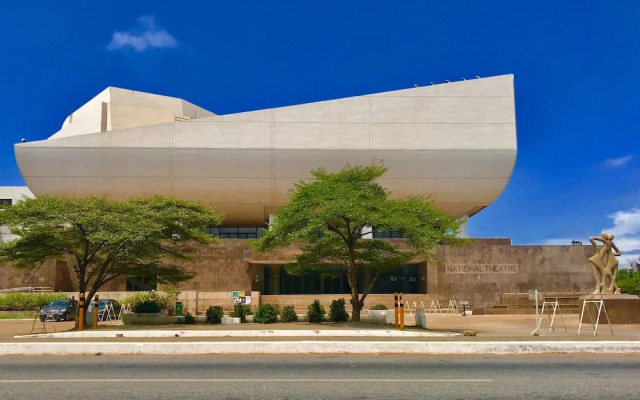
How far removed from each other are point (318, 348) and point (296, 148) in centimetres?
3792

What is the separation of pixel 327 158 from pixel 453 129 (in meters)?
11.2

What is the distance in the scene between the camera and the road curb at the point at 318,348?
1298 cm

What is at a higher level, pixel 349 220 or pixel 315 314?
pixel 349 220

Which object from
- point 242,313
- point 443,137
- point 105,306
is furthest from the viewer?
point 443,137

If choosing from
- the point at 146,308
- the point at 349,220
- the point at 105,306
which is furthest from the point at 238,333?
the point at 105,306

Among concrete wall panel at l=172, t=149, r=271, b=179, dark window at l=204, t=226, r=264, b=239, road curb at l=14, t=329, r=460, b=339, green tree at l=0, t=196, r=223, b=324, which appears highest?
concrete wall panel at l=172, t=149, r=271, b=179

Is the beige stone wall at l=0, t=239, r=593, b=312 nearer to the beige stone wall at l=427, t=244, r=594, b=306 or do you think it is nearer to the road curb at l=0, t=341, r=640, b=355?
the beige stone wall at l=427, t=244, r=594, b=306

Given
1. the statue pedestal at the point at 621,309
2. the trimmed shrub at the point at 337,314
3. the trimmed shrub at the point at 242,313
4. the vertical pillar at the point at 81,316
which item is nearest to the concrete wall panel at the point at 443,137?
the trimmed shrub at the point at 242,313

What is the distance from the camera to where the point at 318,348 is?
13.5 m

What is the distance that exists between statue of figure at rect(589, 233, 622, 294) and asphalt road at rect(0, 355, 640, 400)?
1341 centimetres

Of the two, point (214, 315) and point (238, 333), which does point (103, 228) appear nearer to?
point (214, 315)

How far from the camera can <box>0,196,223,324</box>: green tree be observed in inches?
894

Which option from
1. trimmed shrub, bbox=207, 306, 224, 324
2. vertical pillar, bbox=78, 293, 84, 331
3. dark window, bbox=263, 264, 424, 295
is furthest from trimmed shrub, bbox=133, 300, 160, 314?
dark window, bbox=263, 264, 424, 295

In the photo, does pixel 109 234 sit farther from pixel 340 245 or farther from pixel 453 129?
pixel 453 129
